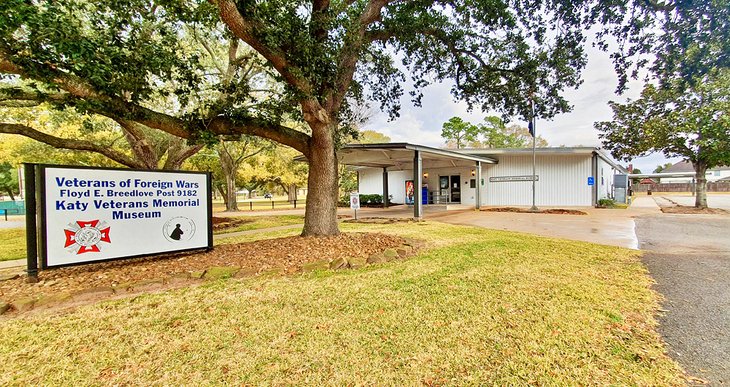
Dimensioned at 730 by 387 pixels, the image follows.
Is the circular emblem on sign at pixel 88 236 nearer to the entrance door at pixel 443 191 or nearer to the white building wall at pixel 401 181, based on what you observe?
the entrance door at pixel 443 191

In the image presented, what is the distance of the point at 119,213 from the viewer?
466 centimetres

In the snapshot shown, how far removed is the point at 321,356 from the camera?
2408 millimetres

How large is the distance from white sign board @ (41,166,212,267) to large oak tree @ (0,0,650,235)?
1.07 metres

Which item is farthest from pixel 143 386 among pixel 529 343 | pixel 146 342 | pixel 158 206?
pixel 158 206

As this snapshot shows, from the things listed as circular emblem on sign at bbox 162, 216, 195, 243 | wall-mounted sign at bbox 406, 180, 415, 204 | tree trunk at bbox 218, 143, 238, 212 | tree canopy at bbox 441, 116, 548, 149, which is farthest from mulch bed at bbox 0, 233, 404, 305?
tree canopy at bbox 441, 116, 548, 149

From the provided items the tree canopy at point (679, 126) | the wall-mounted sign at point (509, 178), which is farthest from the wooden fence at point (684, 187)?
the wall-mounted sign at point (509, 178)

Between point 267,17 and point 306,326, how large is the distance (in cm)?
505

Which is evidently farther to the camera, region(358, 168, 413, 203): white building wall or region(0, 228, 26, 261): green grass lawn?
region(358, 168, 413, 203): white building wall

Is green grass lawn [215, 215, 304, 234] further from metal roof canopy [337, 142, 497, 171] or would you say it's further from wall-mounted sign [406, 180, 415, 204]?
wall-mounted sign [406, 180, 415, 204]

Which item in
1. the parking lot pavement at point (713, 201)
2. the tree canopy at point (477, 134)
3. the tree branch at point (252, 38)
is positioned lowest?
the parking lot pavement at point (713, 201)

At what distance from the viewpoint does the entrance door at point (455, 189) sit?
20.5 m

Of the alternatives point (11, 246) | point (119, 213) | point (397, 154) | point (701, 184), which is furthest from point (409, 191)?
point (11, 246)

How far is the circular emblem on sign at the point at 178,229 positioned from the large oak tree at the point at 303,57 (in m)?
1.63

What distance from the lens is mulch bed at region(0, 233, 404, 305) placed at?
3.99 m
